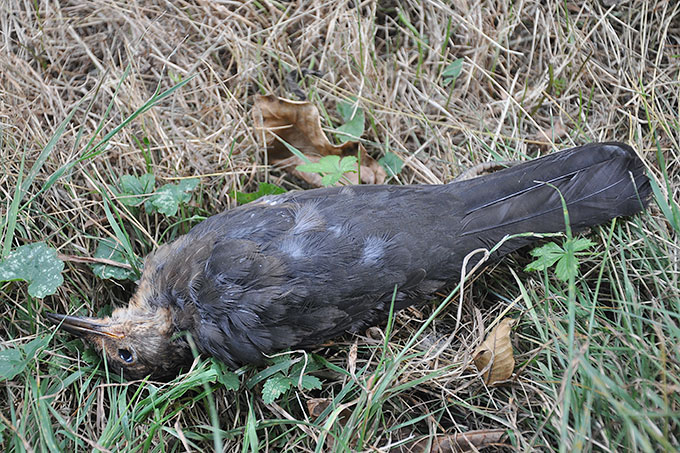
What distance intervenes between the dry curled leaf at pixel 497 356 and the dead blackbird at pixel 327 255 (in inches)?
14.7

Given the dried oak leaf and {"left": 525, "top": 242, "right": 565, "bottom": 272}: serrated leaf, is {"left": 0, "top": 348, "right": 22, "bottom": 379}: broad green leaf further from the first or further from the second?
{"left": 525, "top": 242, "right": 565, "bottom": 272}: serrated leaf

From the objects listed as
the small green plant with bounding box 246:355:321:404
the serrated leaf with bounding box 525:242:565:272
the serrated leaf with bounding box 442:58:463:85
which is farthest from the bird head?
the serrated leaf with bounding box 442:58:463:85

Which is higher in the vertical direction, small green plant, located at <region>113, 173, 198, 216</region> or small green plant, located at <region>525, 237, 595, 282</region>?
small green plant, located at <region>113, 173, 198, 216</region>

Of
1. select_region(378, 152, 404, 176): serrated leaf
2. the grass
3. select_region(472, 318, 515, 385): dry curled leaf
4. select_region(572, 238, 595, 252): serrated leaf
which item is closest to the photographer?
the grass

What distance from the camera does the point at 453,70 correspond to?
3.68 m

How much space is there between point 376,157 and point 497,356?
150 cm

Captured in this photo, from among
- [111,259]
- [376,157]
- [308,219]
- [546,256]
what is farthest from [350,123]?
[111,259]

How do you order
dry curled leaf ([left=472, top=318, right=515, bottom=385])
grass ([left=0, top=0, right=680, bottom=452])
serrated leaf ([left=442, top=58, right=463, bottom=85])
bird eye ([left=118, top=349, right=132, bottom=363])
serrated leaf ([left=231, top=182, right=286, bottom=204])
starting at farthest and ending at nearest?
serrated leaf ([left=442, top=58, right=463, bottom=85]), serrated leaf ([left=231, top=182, right=286, bottom=204]), bird eye ([left=118, top=349, right=132, bottom=363]), dry curled leaf ([left=472, top=318, right=515, bottom=385]), grass ([left=0, top=0, right=680, bottom=452])

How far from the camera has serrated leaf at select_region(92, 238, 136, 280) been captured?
10.1 ft

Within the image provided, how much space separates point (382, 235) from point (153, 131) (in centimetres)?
155

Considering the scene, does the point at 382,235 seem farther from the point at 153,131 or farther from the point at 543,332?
the point at 153,131

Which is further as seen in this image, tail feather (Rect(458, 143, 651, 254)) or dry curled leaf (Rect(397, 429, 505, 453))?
tail feather (Rect(458, 143, 651, 254))

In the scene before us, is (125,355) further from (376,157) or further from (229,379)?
(376,157)

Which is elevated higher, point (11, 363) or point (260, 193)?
point (260, 193)
